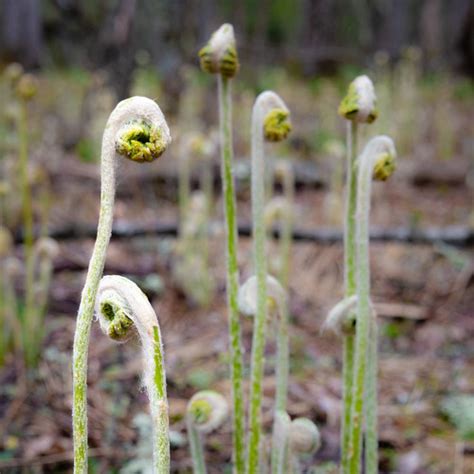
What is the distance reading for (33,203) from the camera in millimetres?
4184

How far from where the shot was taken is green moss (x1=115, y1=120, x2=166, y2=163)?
2.65ft

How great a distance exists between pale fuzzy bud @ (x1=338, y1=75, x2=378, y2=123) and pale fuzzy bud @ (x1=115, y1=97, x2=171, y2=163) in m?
0.41

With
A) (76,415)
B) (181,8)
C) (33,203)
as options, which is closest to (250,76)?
(181,8)

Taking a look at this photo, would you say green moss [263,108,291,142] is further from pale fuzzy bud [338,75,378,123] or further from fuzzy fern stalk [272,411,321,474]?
fuzzy fern stalk [272,411,321,474]

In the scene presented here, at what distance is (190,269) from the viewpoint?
2.85 m

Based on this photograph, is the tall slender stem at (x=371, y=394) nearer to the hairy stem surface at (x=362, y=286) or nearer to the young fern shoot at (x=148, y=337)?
the hairy stem surface at (x=362, y=286)

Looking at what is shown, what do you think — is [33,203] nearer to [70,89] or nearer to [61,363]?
[61,363]

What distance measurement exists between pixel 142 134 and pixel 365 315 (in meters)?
0.50

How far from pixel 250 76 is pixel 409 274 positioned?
6376 millimetres

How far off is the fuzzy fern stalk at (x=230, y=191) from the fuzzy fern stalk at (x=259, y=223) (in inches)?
1.4

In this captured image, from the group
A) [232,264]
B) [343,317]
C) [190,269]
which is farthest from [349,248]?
[190,269]

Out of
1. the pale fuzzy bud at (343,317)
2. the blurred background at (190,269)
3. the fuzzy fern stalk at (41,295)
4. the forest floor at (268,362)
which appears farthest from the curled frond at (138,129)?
the fuzzy fern stalk at (41,295)

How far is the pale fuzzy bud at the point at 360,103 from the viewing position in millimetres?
1098

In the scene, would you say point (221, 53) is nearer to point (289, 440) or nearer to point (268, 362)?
point (289, 440)
